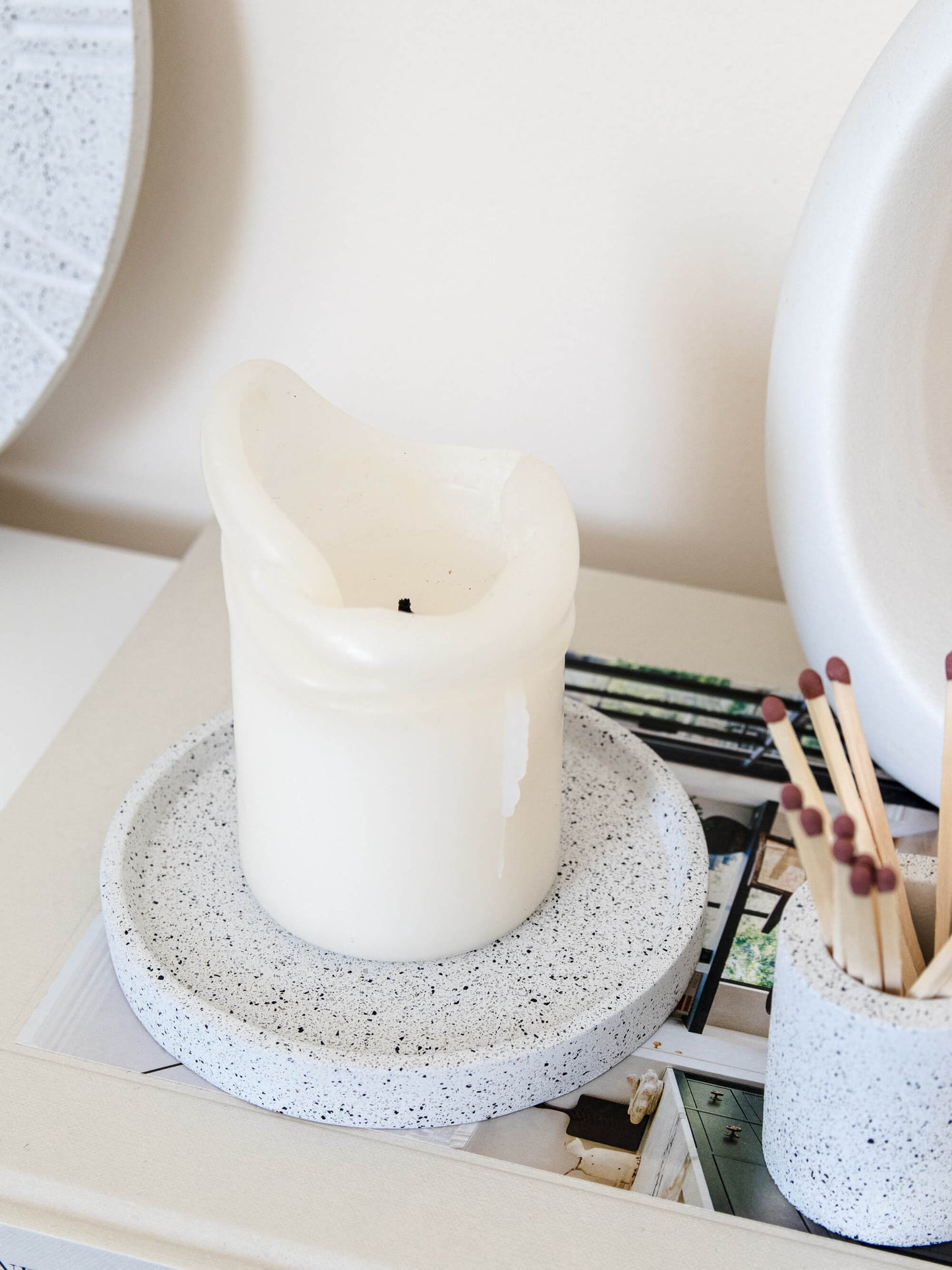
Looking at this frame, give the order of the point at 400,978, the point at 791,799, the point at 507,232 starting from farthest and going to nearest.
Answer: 1. the point at 507,232
2. the point at 400,978
3. the point at 791,799

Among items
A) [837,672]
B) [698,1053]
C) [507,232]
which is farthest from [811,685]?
[507,232]

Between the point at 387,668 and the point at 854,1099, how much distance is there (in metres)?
0.15

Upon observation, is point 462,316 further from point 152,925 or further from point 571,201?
point 152,925

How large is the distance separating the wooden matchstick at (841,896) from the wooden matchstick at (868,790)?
0.02 m

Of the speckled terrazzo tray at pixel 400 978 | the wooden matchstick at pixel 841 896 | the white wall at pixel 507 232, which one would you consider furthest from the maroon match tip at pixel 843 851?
the white wall at pixel 507 232

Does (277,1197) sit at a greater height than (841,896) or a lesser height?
lesser

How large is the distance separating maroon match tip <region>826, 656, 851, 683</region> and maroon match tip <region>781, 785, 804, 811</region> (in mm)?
39

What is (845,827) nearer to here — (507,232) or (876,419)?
(876,419)

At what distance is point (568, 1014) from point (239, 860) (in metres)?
0.12

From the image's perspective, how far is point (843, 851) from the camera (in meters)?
0.26

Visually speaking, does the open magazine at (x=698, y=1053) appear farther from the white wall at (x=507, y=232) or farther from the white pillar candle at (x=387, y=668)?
the white wall at (x=507, y=232)

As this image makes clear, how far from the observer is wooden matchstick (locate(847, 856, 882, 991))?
0.26m

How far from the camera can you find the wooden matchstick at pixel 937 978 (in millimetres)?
280

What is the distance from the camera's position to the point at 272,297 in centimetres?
57
